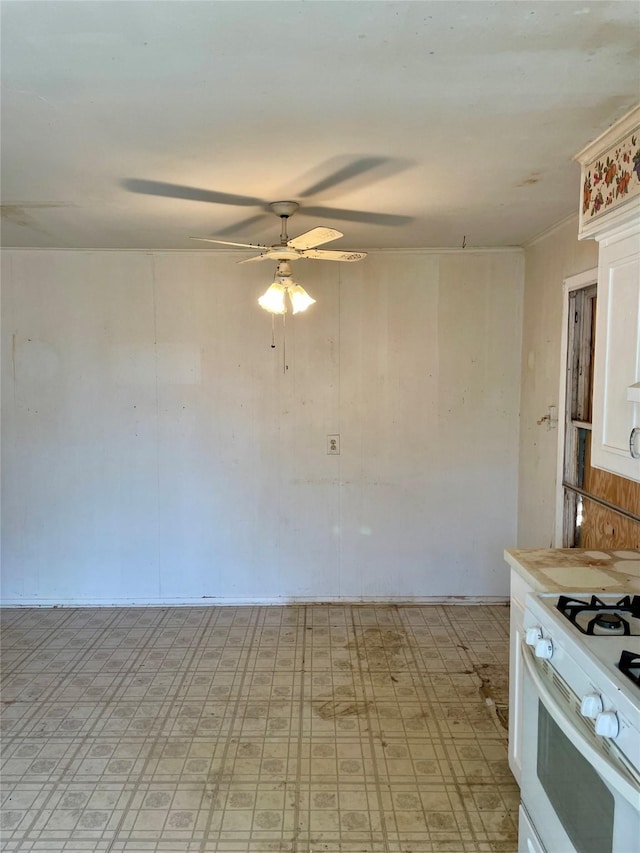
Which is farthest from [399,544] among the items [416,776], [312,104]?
[312,104]

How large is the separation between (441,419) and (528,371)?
653 mm

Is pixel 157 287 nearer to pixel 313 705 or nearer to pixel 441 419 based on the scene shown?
pixel 441 419

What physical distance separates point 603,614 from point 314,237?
171 centimetres

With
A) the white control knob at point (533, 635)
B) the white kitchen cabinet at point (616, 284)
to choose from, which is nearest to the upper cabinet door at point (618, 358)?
the white kitchen cabinet at point (616, 284)

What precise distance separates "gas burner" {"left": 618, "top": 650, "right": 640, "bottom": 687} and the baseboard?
2740 millimetres

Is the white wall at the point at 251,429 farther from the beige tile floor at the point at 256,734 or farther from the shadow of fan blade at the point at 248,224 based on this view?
the shadow of fan blade at the point at 248,224

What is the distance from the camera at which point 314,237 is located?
229 cm

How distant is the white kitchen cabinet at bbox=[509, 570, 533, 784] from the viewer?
2020 millimetres

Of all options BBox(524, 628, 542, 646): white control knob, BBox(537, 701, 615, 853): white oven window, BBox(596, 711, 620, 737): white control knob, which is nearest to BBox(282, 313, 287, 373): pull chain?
BBox(524, 628, 542, 646): white control knob

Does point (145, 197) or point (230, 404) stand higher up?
point (145, 197)

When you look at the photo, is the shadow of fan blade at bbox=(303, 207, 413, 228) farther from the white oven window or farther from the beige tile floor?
the beige tile floor

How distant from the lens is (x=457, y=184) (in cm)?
243

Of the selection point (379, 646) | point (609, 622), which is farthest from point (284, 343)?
point (609, 622)

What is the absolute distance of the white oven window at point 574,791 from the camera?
1250 millimetres
